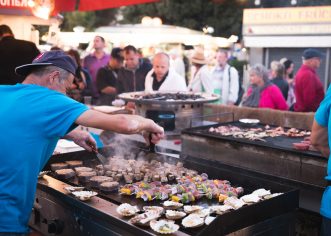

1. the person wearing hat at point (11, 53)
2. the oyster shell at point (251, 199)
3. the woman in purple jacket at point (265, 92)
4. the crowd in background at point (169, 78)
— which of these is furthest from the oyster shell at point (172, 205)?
the woman in purple jacket at point (265, 92)

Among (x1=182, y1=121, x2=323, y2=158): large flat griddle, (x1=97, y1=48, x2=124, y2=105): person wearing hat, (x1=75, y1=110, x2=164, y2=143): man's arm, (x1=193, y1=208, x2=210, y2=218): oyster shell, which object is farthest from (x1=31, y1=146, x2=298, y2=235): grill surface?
(x1=97, y1=48, x2=124, y2=105): person wearing hat

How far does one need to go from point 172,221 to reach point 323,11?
1471 centimetres

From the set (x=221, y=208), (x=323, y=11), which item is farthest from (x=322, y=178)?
(x=323, y=11)

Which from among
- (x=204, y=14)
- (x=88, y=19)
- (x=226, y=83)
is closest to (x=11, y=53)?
(x=226, y=83)

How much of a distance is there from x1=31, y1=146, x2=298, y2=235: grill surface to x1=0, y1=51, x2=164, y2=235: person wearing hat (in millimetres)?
439

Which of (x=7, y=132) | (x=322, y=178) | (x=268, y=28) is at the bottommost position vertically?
(x=322, y=178)

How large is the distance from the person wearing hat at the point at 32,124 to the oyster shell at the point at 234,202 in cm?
80

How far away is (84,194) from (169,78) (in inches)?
159

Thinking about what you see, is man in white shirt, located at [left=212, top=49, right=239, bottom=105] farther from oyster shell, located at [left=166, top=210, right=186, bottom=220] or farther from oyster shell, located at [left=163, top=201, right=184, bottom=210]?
oyster shell, located at [left=166, top=210, right=186, bottom=220]

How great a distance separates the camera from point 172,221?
2555 millimetres

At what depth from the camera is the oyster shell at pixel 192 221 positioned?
2.49 meters

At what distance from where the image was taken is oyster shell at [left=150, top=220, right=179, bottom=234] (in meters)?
2.37

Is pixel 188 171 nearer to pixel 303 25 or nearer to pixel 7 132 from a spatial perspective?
pixel 7 132

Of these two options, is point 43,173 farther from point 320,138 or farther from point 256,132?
point 256,132
